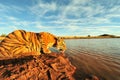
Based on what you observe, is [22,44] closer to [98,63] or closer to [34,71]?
[34,71]

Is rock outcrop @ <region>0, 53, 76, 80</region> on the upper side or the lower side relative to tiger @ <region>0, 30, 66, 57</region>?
lower

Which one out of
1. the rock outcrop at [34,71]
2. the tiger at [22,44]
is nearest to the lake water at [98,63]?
the rock outcrop at [34,71]

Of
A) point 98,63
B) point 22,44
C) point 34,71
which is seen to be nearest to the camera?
point 34,71

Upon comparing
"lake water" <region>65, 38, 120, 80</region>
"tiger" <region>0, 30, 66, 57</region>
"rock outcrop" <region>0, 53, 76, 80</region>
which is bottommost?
"lake water" <region>65, 38, 120, 80</region>

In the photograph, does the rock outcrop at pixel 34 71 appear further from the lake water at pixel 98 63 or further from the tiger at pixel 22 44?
the tiger at pixel 22 44

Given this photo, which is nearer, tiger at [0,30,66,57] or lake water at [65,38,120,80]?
lake water at [65,38,120,80]

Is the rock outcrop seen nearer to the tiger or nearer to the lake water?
the lake water

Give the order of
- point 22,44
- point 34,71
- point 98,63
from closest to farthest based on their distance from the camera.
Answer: point 34,71 < point 98,63 < point 22,44

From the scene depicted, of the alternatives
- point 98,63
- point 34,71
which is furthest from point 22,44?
point 98,63

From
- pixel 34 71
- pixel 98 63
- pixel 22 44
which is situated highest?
pixel 22 44

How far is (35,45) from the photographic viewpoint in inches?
463

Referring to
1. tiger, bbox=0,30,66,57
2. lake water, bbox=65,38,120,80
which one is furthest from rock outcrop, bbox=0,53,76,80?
tiger, bbox=0,30,66,57

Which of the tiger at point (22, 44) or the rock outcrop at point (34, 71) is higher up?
the tiger at point (22, 44)

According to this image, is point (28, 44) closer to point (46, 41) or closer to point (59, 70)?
point (46, 41)
